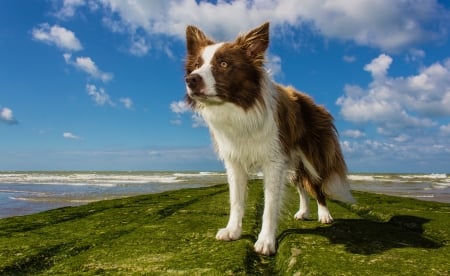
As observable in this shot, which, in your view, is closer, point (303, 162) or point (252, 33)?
point (252, 33)

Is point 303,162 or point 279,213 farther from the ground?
point 303,162

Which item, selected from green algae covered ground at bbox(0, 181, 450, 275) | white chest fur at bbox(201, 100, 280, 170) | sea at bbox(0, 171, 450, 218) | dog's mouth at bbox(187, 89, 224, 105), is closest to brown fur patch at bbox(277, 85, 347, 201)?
green algae covered ground at bbox(0, 181, 450, 275)

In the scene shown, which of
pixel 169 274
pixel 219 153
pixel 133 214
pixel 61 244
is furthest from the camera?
pixel 133 214

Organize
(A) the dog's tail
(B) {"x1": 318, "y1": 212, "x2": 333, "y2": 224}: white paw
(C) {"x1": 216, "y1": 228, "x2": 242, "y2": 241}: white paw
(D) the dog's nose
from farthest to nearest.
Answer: (A) the dog's tail, (B) {"x1": 318, "y1": 212, "x2": 333, "y2": 224}: white paw, (C) {"x1": 216, "y1": 228, "x2": 242, "y2": 241}: white paw, (D) the dog's nose

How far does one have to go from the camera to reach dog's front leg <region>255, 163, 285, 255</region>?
4.72m

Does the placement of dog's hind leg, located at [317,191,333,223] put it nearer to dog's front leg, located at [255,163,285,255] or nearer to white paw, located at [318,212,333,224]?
white paw, located at [318,212,333,224]

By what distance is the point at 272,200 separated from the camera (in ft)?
16.2

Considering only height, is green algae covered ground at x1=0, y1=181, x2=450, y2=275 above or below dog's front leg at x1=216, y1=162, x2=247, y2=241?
below

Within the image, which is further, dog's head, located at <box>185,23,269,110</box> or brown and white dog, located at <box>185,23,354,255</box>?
brown and white dog, located at <box>185,23,354,255</box>

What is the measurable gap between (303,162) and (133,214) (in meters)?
3.14

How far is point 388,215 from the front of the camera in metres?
7.39

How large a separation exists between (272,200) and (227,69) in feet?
5.29

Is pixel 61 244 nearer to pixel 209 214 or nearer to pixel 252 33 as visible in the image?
pixel 209 214

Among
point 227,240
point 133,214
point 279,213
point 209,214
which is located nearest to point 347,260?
point 279,213
